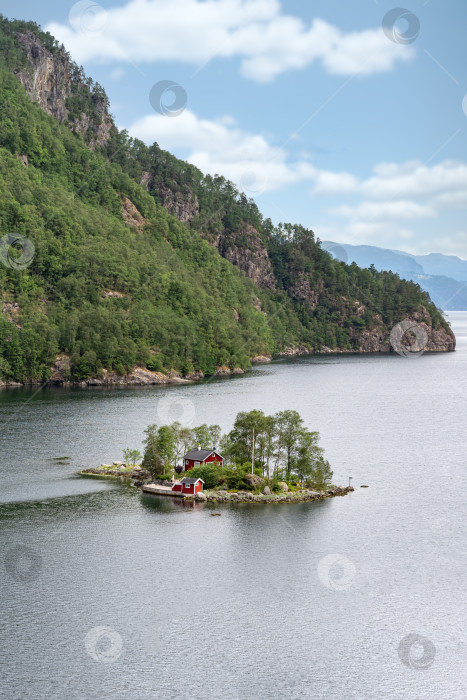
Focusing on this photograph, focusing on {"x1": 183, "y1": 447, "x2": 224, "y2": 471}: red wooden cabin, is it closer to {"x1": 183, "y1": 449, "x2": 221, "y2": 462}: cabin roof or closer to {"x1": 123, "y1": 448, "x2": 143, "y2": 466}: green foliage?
{"x1": 183, "y1": 449, "x2": 221, "y2": 462}: cabin roof

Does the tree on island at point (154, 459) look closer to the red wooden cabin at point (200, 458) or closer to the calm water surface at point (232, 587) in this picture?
the red wooden cabin at point (200, 458)

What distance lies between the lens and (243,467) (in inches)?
2820

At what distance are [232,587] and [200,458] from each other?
2456cm

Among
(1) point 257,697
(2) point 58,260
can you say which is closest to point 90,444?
(1) point 257,697

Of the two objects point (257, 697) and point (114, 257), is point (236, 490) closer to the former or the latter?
point (257, 697)

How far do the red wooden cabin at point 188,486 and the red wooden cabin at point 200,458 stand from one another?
9.23ft

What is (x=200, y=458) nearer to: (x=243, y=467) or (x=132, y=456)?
(x=243, y=467)

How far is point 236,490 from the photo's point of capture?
6975 centimetres

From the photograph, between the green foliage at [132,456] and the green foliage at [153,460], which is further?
the green foliage at [132,456]

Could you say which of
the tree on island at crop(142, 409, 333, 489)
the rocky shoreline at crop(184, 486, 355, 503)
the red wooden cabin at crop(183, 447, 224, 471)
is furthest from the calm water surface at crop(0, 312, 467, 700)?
the red wooden cabin at crop(183, 447, 224, 471)

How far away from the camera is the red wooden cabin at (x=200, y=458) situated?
239 feet

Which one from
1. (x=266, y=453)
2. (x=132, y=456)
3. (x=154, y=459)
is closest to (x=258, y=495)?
(x=266, y=453)

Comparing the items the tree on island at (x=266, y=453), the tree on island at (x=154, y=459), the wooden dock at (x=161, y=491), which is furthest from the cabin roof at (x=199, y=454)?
the wooden dock at (x=161, y=491)

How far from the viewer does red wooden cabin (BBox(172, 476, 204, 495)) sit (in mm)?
69706
